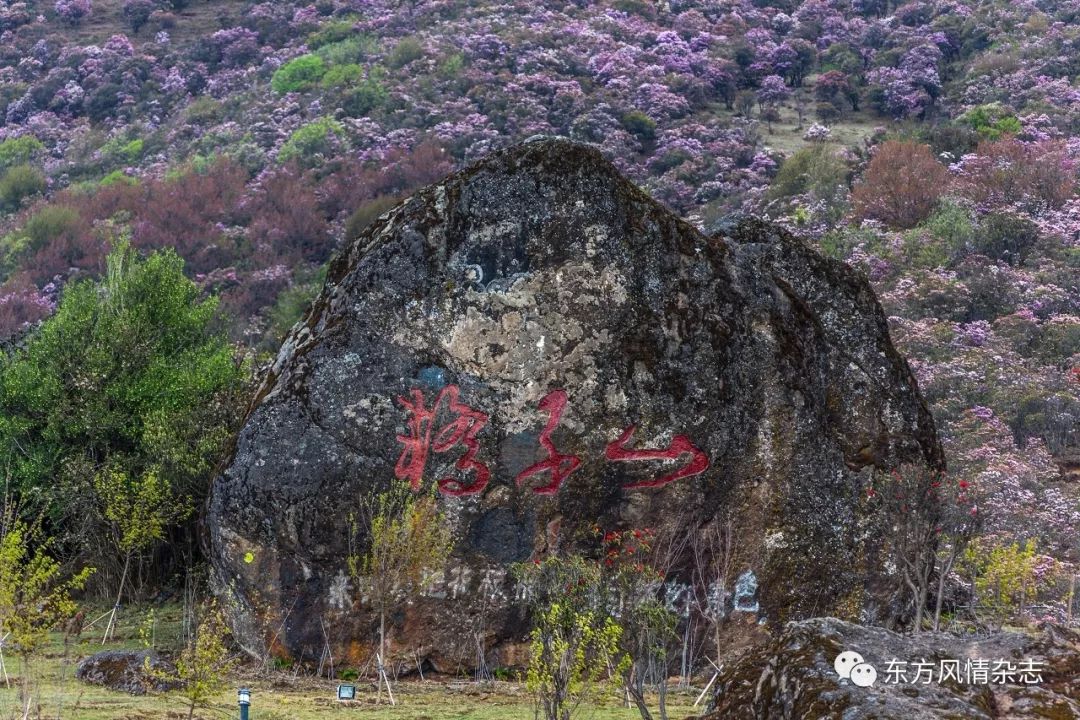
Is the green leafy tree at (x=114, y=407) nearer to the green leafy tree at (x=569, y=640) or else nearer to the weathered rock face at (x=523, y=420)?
the weathered rock face at (x=523, y=420)

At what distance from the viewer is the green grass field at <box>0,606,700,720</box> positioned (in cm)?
1362

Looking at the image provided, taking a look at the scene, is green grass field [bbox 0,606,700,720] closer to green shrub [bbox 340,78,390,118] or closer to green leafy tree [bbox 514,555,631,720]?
green leafy tree [bbox 514,555,631,720]

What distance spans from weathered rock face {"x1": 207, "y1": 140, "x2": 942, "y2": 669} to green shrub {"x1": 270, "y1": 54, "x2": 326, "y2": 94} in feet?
203

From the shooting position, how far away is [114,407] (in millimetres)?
22312

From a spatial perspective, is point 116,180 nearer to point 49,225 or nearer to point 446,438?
point 49,225

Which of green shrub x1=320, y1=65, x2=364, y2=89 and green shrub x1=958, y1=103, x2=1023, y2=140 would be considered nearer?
green shrub x1=958, y1=103, x2=1023, y2=140

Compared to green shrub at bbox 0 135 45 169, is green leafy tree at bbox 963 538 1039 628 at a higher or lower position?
higher

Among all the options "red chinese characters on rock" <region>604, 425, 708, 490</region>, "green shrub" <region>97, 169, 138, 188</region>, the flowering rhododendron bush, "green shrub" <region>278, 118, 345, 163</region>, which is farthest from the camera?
"green shrub" <region>97, 169, 138, 188</region>

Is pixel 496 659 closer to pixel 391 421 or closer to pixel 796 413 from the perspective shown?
pixel 391 421

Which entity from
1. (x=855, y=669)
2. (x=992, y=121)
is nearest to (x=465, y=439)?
(x=855, y=669)

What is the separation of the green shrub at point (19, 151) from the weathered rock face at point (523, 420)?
209 ft

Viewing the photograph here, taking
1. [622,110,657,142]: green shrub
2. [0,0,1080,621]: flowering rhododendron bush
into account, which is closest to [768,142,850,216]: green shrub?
[0,0,1080,621]: flowering rhododendron bush

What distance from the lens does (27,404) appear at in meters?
22.5

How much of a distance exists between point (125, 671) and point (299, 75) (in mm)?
66233
